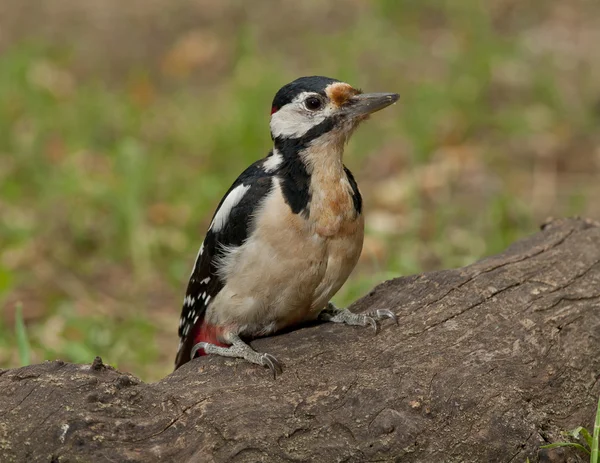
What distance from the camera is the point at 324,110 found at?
3.59 meters

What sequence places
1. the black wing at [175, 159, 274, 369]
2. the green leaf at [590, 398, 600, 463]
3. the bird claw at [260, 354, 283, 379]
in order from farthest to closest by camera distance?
the black wing at [175, 159, 274, 369], the bird claw at [260, 354, 283, 379], the green leaf at [590, 398, 600, 463]

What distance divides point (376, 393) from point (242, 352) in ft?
1.77

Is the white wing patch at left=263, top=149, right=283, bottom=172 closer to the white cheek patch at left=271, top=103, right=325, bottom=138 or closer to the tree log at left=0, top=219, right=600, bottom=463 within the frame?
the white cheek patch at left=271, top=103, right=325, bottom=138

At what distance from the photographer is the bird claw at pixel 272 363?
10.4ft

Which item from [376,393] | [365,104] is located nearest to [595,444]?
[376,393]

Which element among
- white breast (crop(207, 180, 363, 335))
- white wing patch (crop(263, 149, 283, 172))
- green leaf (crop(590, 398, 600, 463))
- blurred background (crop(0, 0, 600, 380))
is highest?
blurred background (crop(0, 0, 600, 380))

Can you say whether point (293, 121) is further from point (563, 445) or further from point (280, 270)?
point (563, 445)

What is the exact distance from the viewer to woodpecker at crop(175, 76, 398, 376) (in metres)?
3.42

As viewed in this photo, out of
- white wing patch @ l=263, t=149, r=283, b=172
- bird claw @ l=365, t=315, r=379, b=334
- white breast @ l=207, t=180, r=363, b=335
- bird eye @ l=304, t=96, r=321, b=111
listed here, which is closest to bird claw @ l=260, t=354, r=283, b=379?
white breast @ l=207, t=180, r=363, b=335

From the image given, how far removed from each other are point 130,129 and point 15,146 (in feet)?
2.89

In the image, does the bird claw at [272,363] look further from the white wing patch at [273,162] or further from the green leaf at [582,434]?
the green leaf at [582,434]

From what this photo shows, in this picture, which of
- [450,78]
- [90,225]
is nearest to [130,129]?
[90,225]

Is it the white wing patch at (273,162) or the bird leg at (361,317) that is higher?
the white wing patch at (273,162)

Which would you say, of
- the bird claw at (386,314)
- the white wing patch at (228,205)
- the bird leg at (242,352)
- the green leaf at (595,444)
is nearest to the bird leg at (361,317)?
the bird claw at (386,314)
